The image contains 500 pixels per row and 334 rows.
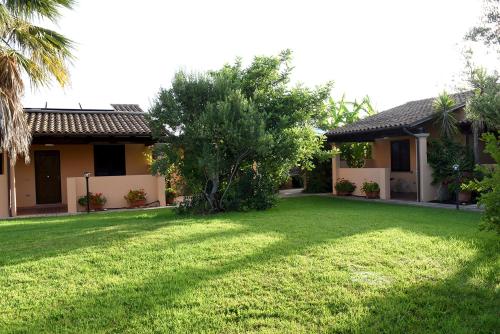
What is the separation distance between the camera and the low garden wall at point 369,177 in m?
16.5

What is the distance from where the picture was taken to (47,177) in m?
16.7

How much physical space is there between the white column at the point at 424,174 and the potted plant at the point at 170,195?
9072 millimetres

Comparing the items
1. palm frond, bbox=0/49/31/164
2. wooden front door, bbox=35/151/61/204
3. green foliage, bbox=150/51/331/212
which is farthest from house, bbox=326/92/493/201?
palm frond, bbox=0/49/31/164

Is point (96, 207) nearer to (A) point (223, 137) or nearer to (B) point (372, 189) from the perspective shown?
(A) point (223, 137)

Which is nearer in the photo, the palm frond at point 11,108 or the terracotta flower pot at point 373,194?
the palm frond at point 11,108

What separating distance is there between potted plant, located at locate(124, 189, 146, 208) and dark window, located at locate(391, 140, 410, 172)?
37.0ft

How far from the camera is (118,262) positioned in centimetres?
593

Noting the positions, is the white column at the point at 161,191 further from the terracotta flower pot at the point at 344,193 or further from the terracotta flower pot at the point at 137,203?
the terracotta flower pot at the point at 344,193

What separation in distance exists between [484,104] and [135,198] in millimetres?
11709

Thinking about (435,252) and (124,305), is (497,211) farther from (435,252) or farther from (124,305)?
(124,305)

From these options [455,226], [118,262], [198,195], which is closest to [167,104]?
[198,195]

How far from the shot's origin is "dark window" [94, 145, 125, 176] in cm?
1697

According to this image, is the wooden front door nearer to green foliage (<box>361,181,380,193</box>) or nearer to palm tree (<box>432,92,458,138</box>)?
green foliage (<box>361,181,380,193</box>)

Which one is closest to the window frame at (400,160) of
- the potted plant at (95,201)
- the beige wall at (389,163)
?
the beige wall at (389,163)
